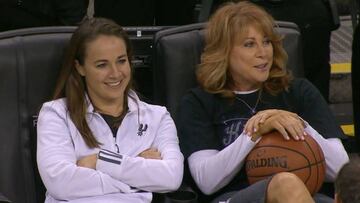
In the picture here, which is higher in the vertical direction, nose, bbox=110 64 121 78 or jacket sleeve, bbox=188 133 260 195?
nose, bbox=110 64 121 78

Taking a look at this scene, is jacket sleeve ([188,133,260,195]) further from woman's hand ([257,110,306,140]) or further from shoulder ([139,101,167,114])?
shoulder ([139,101,167,114])

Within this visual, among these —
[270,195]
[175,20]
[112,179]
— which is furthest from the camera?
[175,20]

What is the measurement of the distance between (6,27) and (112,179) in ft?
5.06

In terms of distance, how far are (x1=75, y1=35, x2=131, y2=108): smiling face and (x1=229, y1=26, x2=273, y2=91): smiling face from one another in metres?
0.49

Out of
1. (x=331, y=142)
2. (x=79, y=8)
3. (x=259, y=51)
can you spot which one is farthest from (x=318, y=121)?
(x=79, y=8)

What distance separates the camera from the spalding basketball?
3.35 metres

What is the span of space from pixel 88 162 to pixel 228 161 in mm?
558

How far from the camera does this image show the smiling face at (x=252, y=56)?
3730 mm

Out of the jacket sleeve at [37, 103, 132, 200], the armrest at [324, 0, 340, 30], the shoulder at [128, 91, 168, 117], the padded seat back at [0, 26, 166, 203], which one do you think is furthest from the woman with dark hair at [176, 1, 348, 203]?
the armrest at [324, 0, 340, 30]

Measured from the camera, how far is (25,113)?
3.71 metres

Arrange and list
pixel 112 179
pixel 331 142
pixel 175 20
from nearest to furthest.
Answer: pixel 112 179 < pixel 331 142 < pixel 175 20

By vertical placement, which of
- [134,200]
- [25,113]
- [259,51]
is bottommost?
[134,200]

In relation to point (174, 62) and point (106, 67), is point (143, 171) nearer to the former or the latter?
point (106, 67)

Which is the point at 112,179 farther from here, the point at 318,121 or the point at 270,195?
the point at 318,121
